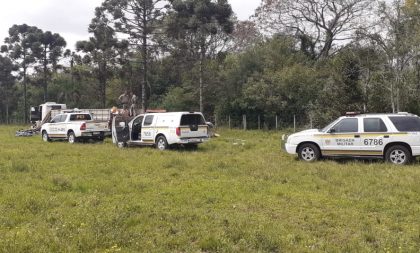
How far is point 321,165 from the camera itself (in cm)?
1431

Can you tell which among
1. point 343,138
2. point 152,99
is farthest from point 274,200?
point 152,99

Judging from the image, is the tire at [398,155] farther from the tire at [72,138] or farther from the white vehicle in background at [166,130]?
the tire at [72,138]

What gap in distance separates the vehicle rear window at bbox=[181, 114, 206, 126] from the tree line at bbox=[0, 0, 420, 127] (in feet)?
32.6

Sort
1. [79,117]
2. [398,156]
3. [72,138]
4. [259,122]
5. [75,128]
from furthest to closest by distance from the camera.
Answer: [259,122]
[79,117]
[72,138]
[75,128]
[398,156]

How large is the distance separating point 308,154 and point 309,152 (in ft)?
0.25

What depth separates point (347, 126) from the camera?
49.9ft

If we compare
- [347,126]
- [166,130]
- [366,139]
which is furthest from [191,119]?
[366,139]

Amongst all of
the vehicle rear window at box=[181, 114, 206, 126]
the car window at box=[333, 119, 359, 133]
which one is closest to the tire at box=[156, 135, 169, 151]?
the vehicle rear window at box=[181, 114, 206, 126]

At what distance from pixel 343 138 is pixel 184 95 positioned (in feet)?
94.5

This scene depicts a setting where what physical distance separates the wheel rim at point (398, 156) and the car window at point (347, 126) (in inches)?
51.8

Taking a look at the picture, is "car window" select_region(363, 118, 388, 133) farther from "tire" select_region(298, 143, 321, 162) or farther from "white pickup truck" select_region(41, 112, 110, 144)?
"white pickup truck" select_region(41, 112, 110, 144)

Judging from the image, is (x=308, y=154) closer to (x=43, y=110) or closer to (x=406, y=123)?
(x=406, y=123)

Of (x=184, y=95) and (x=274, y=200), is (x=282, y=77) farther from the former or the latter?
(x=274, y=200)

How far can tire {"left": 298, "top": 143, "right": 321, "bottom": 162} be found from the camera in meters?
15.7
